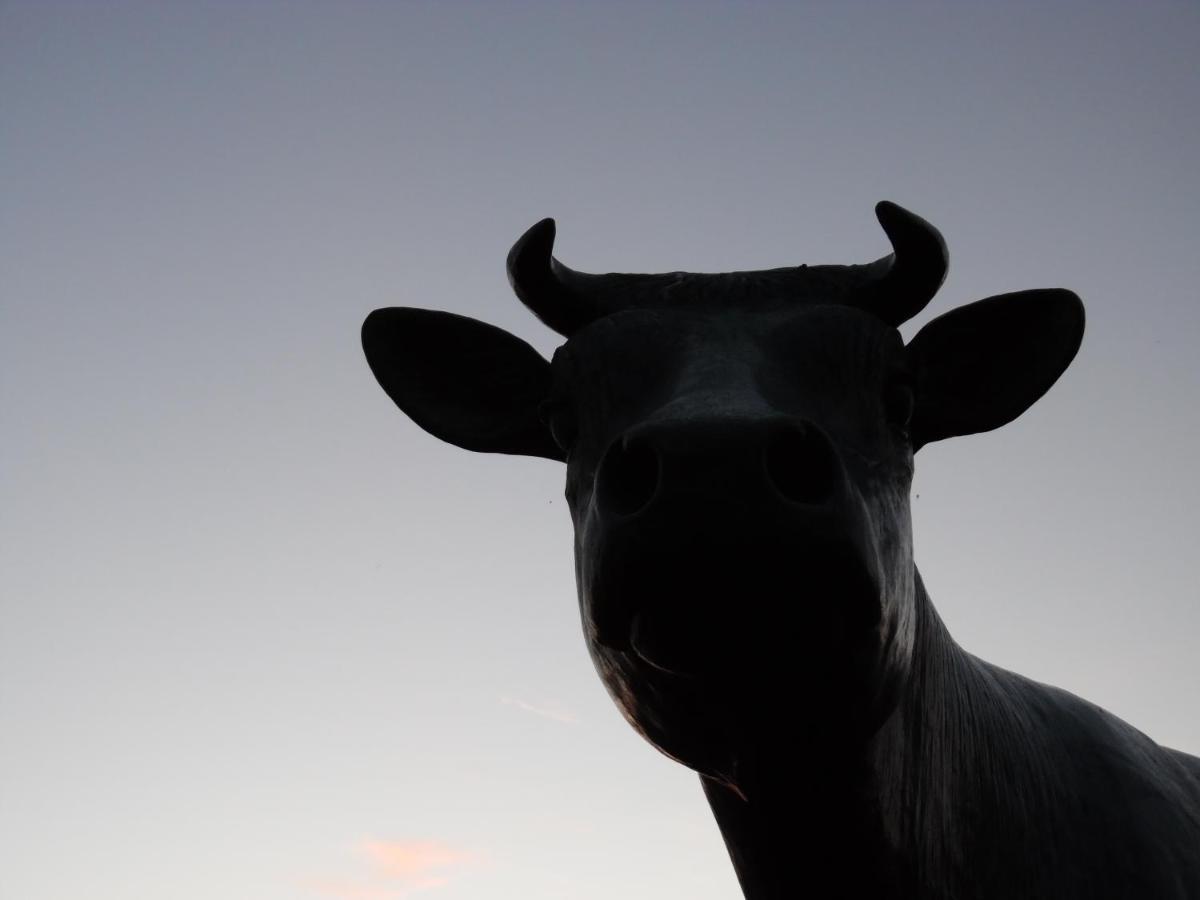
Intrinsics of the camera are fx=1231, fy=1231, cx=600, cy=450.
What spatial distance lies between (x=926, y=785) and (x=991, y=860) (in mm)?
328

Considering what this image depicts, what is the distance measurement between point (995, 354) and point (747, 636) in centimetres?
172

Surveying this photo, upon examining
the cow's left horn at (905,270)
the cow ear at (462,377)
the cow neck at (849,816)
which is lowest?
the cow neck at (849,816)

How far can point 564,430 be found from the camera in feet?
11.4

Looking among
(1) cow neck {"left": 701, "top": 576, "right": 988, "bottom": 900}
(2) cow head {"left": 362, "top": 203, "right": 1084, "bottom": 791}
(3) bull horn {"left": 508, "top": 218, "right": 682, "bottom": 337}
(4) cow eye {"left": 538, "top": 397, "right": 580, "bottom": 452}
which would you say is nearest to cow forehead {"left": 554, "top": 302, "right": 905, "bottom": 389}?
(2) cow head {"left": 362, "top": 203, "right": 1084, "bottom": 791}

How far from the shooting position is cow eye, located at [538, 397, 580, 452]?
11.3 feet

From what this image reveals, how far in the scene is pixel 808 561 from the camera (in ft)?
7.99

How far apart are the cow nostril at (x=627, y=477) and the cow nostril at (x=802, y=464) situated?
0.25 meters

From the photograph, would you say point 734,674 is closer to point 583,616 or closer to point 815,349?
point 583,616

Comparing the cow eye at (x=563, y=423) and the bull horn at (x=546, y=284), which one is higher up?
the bull horn at (x=546, y=284)

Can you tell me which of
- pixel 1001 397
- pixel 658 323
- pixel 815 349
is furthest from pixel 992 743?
pixel 658 323

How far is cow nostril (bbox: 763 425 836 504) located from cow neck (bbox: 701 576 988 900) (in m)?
0.76

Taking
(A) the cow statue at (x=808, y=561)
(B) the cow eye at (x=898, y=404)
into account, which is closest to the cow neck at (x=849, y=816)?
(A) the cow statue at (x=808, y=561)

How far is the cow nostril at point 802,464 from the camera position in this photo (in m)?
2.49

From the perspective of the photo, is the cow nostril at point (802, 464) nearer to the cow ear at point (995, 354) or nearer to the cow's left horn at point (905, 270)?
the cow's left horn at point (905, 270)
